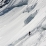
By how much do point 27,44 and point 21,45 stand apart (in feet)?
1.38

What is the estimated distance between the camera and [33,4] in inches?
656

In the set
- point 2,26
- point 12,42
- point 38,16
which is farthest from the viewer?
point 2,26

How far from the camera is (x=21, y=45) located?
988cm

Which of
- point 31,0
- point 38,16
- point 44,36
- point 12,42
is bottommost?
point 44,36

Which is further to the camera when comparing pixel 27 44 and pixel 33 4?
pixel 33 4

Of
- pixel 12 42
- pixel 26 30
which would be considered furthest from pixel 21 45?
pixel 26 30

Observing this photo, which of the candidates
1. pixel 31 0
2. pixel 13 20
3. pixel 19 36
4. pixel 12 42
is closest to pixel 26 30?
pixel 19 36

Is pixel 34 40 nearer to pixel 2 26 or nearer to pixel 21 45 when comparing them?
pixel 21 45

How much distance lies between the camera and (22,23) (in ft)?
45.8

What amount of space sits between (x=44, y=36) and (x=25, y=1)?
30.7 feet

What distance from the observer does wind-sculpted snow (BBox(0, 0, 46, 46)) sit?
10.2 meters

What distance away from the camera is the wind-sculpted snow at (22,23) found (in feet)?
33.4

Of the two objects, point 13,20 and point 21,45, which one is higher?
point 13,20

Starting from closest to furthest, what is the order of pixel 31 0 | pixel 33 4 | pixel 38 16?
pixel 38 16, pixel 33 4, pixel 31 0
